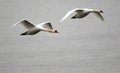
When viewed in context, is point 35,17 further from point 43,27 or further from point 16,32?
point 43,27

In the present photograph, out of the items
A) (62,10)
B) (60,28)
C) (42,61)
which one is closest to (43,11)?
(62,10)

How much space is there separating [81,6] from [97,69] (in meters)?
2.05

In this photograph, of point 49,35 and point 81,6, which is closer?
point 49,35

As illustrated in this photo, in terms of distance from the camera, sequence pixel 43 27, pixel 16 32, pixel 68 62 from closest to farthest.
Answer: pixel 43 27 < pixel 68 62 < pixel 16 32

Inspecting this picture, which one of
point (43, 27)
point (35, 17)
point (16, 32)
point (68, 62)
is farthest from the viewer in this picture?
point (35, 17)

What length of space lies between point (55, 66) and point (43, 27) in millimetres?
444

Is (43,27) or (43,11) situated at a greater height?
(43,27)

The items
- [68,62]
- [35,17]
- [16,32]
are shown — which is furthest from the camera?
[35,17]

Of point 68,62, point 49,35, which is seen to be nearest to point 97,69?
point 68,62

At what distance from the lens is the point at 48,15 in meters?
6.85

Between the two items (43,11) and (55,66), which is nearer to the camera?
(55,66)

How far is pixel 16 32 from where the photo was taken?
20.5 feet

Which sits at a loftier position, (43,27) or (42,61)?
(43,27)

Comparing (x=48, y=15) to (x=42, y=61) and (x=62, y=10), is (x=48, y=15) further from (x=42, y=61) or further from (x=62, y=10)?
(x=42, y=61)
